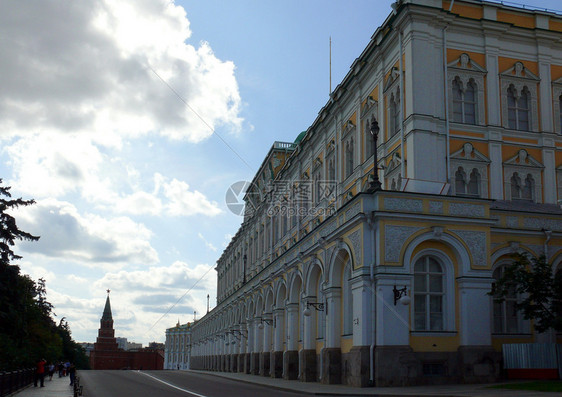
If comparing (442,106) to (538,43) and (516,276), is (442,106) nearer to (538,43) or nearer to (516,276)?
(538,43)

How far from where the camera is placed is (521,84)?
35469 mm

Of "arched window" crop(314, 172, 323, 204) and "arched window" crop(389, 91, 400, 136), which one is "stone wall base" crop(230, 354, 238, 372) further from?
"arched window" crop(389, 91, 400, 136)

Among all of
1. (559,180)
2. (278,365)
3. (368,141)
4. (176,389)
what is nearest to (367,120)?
(368,141)

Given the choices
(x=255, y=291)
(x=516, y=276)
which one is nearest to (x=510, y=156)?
(x=516, y=276)

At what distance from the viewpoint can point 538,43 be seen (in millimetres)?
35969

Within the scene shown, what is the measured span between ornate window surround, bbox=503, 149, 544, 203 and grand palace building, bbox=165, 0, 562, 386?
0.24 feet

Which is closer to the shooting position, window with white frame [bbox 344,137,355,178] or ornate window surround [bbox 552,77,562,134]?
ornate window surround [bbox 552,77,562,134]

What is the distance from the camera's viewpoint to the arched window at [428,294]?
2598 centimetres

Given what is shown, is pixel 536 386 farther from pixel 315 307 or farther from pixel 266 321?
pixel 266 321

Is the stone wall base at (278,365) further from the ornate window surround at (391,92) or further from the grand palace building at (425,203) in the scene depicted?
the ornate window surround at (391,92)

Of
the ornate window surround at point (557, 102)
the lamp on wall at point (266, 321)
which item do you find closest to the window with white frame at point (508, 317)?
the ornate window surround at point (557, 102)

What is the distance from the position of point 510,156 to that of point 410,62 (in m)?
7.24

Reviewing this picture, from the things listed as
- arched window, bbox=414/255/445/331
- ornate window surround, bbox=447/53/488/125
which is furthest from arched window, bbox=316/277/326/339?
ornate window surround, bbox=447/53/488/125

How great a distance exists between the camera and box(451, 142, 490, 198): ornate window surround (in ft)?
109
